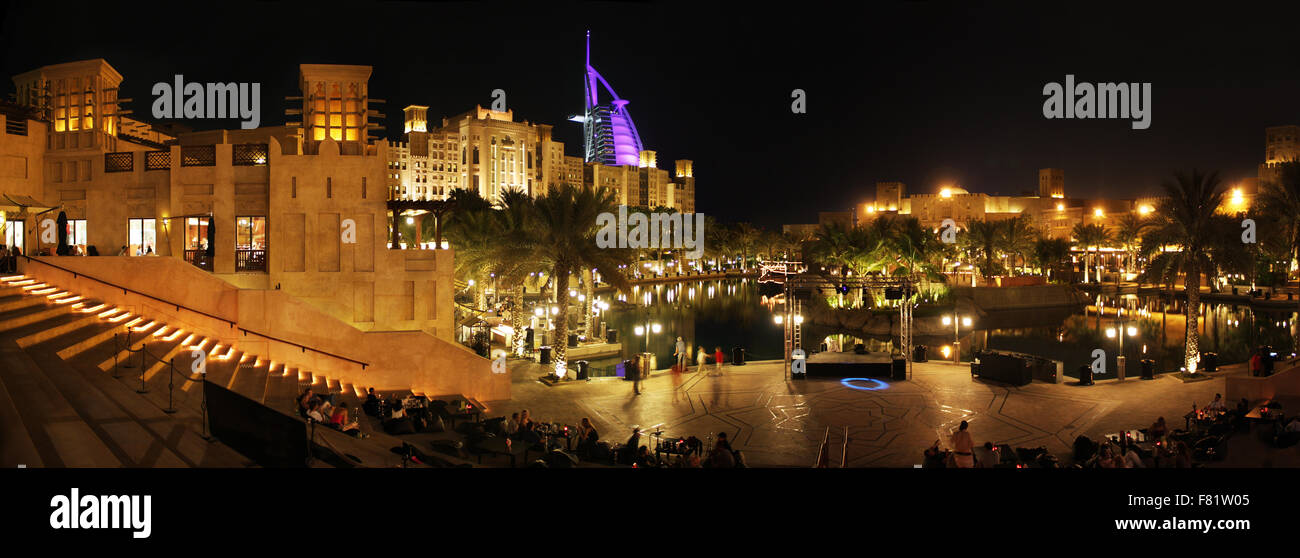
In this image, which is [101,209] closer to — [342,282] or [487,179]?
[342,282]

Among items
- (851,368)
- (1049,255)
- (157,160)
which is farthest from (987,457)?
(1049,255)

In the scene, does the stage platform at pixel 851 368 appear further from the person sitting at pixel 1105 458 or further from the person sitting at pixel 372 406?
the person sitting at pixel 372 406

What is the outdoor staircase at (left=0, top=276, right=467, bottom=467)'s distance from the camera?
7.58 m

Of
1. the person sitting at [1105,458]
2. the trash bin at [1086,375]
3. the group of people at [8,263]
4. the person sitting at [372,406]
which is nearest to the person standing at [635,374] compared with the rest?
the person sitting at [372,406]

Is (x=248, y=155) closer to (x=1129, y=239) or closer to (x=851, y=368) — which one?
(x=851, y=368)

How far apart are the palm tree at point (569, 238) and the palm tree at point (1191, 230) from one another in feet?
61.6

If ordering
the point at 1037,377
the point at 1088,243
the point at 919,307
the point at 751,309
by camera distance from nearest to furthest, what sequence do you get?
the point at 1037,377 → the point at 919,307 → the point at 751,309 → the point at 1088,243

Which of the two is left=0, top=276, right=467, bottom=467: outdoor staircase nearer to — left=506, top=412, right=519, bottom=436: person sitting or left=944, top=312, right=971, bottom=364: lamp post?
left=506, top=412, right=519, bottom=436: person sitting

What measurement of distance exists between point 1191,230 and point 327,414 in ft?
87.8

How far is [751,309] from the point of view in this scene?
60125 millimetres

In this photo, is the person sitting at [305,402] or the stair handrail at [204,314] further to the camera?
the stair handrail at [204,314]

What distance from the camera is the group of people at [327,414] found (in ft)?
42.6
